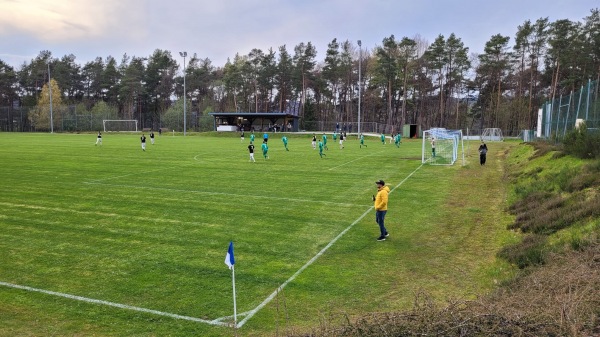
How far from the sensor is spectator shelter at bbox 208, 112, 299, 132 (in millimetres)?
84125

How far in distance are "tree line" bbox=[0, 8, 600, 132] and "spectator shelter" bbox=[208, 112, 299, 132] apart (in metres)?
11.5

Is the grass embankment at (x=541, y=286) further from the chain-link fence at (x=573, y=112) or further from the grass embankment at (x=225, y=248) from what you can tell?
the chain-link fence at (x=573, y=112)

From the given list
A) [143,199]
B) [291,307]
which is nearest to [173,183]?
[143,199]

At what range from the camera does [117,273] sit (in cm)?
981

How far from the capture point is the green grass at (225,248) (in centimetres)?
812

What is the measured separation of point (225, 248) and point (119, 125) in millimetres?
98674

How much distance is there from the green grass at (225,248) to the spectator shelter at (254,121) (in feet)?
201

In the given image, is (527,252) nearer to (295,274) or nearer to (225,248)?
(295,274)

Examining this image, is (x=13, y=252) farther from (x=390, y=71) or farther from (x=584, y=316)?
→ (x=390, y=71)

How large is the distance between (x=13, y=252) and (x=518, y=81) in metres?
93.2

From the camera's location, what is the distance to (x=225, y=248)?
38.4ft

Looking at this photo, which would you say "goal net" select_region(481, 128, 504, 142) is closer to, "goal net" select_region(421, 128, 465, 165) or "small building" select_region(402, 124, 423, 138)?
"small building" select_region(402, 124, 423, 138)

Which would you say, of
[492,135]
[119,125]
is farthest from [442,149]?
[119,125]

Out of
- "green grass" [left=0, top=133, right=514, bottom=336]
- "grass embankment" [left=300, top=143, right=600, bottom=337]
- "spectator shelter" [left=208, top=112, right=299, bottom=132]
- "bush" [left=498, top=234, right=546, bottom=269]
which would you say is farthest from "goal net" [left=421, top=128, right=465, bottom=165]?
"spectator shelter" [left=208, top=112, right=299, bottom=132]
